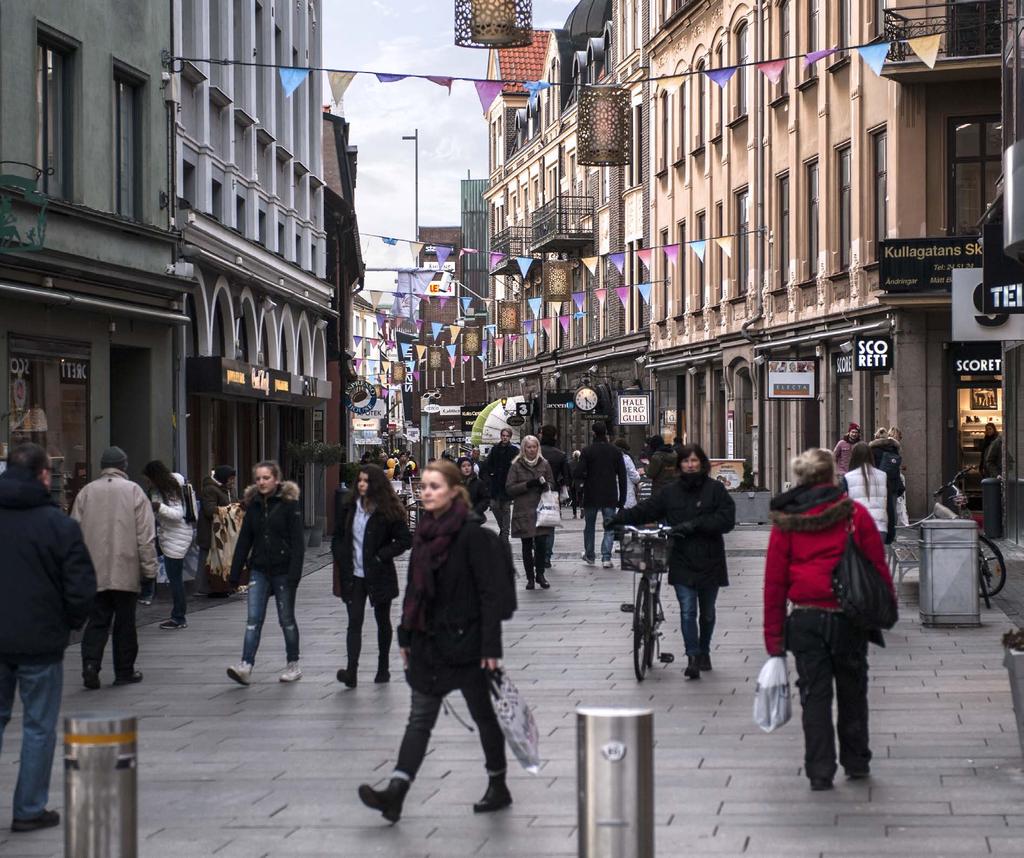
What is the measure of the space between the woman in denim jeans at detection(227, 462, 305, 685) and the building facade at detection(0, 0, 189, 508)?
3.74 metres

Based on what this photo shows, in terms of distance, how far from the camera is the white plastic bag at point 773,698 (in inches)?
333

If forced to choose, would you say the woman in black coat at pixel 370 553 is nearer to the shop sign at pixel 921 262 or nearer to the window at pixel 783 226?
the shop sign at pixel 921 262

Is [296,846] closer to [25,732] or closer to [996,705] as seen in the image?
[25,732]

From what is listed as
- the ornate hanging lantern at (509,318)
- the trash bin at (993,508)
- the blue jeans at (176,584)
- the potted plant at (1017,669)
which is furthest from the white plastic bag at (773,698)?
the ornate hanging lantern at (509,318)

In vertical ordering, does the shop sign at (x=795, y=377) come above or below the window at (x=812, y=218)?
below

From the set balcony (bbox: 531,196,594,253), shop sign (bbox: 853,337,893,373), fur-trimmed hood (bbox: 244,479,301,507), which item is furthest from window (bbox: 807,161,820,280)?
balcony (bbox: 531,196,594,253)

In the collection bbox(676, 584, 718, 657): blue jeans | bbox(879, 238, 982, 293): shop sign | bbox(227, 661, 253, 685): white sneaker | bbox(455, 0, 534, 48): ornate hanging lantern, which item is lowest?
bbox(227, 661, 253, 685): white sneaker

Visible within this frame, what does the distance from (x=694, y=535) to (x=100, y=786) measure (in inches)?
296

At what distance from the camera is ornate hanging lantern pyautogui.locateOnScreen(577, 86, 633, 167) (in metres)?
27.0

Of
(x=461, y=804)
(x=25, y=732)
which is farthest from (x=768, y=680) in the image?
(x=25, y=732)

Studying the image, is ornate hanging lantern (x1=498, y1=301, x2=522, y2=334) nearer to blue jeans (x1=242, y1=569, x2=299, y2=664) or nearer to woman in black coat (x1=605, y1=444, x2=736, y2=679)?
woman in black coat (x1=605, y1=444, x2=736, y2=679)

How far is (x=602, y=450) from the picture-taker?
2289 centimetres

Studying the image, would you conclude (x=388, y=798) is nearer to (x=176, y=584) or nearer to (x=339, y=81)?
(x=176, y=584)

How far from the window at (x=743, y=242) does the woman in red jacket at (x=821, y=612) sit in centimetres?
3084
